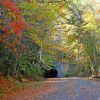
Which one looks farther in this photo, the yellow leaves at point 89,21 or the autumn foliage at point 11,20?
the yellow leaves at point 89,21

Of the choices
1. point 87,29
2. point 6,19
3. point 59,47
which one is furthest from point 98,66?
point 6,19

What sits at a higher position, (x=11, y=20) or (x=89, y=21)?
(x=89, y=21)

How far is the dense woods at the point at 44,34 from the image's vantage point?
17.4 m

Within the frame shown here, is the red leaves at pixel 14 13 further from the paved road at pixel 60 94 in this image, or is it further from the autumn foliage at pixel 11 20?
the paved road at pixel 60 94

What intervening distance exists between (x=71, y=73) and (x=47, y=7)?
1329 inches

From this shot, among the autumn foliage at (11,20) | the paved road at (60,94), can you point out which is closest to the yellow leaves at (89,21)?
the paved road at (60,94)

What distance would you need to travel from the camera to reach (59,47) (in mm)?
51344

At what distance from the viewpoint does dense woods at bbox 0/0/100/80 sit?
1736 centimetres

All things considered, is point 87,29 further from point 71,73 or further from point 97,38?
point 71,73

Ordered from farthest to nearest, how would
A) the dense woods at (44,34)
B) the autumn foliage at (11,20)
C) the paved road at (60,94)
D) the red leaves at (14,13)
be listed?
the dense woods at (44,34), the autumn foliage at (11,20), the paved road at (60,94), the red leaves at (14,13)

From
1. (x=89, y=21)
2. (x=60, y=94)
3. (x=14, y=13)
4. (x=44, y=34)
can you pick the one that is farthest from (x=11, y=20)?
(x=89, y=21)

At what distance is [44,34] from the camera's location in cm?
2955

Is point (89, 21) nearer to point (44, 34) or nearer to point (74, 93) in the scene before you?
point (44, 34)

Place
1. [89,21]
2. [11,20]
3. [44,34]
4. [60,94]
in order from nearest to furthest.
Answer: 1. [60,94]
2. [11,20]
3. [44,34]
4. [89,21]
